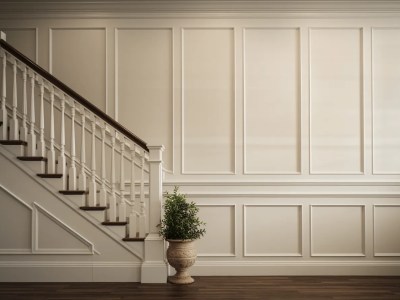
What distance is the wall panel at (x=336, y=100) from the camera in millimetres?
6020

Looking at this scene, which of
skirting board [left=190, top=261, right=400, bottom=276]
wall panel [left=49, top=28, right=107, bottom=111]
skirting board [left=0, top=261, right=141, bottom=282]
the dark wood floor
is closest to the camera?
the dark wood floor

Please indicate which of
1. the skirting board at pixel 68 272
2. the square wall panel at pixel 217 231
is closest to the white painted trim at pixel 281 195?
the square wall panel at pixel 217 231

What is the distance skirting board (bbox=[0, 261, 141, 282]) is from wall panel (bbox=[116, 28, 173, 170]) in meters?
1.61

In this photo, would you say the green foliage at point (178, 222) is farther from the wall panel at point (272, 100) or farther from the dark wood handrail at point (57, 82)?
the wall panel at point (272, 100)

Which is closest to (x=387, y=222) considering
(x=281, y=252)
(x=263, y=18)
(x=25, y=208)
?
(x=281, y=252)

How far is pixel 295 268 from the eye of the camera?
231 inches

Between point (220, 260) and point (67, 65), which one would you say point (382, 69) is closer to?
point (220, 260)

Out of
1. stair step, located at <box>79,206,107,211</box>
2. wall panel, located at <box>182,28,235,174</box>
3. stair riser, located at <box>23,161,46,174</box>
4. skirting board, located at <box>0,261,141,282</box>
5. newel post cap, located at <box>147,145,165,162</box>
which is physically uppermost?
wall panel, located at <box>182,28,235,174</box>

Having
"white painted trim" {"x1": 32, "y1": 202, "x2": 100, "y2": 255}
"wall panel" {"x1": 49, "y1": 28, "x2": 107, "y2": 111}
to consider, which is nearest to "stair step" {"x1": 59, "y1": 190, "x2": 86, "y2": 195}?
"white painted trim" {"x1": 32, "y1": 202, "x2": 100, "y2": 255}

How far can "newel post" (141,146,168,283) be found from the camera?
5199mm

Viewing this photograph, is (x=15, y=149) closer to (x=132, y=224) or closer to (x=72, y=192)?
(x=72, y=192)

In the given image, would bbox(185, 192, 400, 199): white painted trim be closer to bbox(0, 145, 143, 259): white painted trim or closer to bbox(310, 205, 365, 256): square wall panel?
bbox(310, 205, 365, 256): square wall panel

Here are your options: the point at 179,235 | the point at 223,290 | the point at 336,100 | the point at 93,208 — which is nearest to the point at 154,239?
the point at 179,235

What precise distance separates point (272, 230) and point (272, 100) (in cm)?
162
